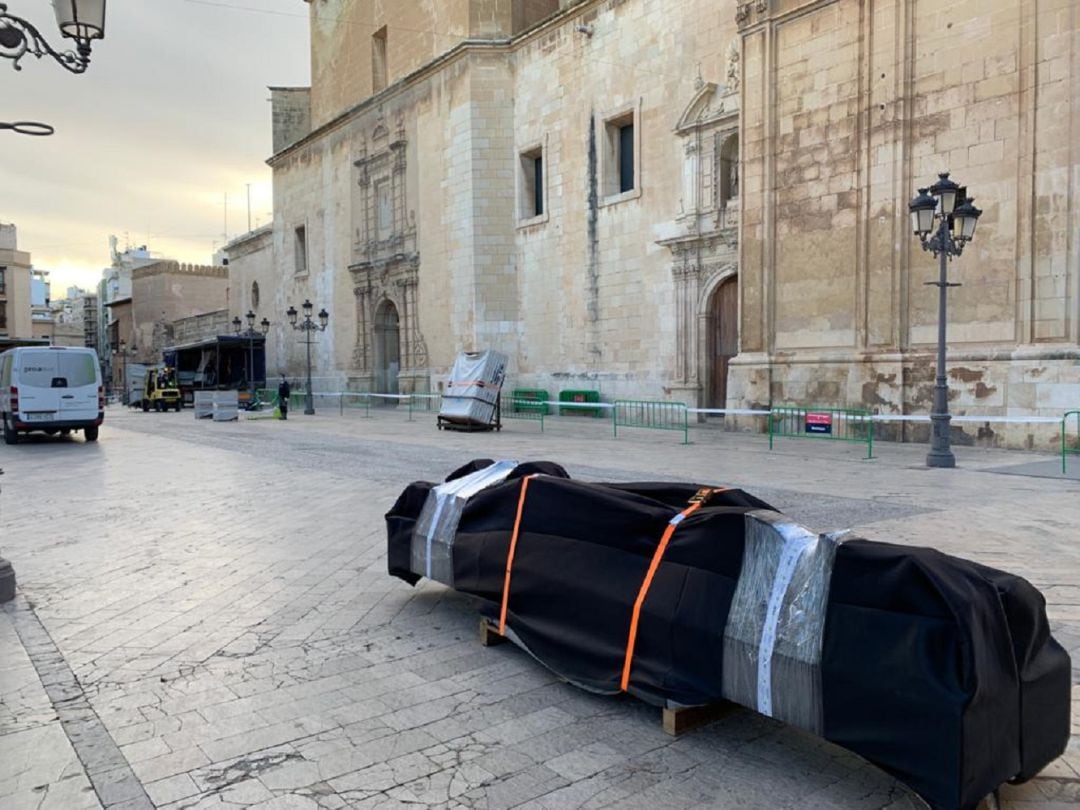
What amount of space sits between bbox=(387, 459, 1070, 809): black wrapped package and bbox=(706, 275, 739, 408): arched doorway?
1663cm

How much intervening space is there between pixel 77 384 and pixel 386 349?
671 inches

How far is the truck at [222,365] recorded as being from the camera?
118ft

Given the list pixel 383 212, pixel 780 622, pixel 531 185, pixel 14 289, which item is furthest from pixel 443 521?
pixel 14 289

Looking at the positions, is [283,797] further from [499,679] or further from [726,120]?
[726,120]

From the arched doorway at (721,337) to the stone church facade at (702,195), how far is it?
0.06m

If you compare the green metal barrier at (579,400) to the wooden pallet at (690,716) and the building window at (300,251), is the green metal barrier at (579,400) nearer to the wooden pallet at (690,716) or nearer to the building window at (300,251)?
the wooden pallet at (690,716)

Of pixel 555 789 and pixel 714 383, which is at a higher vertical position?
pixel 714 383

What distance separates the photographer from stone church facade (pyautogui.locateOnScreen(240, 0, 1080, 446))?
1360 centimetres

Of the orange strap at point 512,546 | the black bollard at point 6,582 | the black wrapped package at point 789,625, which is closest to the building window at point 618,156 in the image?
the black bollard at point 6,582

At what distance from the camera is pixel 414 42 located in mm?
30531

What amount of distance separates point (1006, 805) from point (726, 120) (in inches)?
743

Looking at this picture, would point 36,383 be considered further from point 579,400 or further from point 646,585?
point 646,585

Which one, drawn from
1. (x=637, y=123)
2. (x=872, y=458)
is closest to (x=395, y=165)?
(x=637, y=123)

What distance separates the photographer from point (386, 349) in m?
34.4
